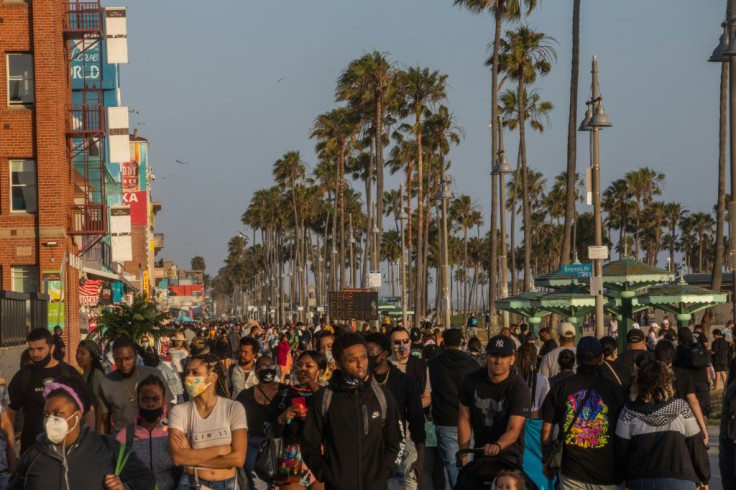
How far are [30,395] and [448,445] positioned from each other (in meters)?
4.17

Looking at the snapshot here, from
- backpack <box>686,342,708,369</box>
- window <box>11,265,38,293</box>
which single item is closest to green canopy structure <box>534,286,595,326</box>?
window <box>11,265,38,293</box>

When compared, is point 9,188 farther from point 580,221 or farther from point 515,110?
point 580,221

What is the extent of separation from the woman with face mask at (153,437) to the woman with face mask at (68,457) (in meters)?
2.48

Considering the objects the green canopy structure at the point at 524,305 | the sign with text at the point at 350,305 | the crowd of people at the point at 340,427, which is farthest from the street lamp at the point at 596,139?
the sign with text at the point at 350,305

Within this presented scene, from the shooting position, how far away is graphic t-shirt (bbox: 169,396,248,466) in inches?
332

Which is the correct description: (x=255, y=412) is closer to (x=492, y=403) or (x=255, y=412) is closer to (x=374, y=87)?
(x=492, y=403)

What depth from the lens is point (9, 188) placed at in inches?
1548

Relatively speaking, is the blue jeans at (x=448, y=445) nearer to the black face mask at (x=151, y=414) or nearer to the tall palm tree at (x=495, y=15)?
the black face mask at (x=151, y=414)

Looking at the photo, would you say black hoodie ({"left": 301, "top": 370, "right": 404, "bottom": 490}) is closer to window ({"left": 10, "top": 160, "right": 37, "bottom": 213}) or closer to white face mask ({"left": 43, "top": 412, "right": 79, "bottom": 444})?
white face mask ({"left": 43, "top": 412, "right": 79, "bottom": 444})

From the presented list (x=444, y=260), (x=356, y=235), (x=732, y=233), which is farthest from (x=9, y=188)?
(x=356, y=235)

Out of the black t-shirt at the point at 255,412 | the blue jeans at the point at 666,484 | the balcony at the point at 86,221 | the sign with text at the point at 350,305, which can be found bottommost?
the sign with text at the point at 350,305

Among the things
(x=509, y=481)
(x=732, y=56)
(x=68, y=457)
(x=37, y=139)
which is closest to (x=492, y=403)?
(x=509, y=481)

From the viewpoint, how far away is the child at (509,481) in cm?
698

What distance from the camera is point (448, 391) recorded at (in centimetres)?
1300
